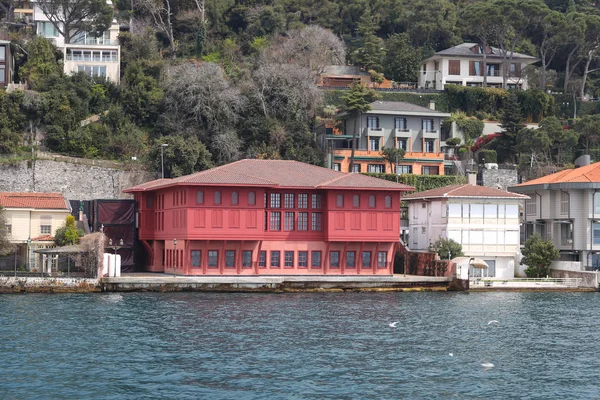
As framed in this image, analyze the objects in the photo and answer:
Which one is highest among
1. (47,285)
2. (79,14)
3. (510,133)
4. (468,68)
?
(79,14)

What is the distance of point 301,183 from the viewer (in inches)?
2645

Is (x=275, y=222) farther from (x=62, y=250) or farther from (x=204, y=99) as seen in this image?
(x=204, y=99)

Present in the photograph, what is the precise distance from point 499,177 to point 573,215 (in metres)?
17.1

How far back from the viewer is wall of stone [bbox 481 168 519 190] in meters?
88.2

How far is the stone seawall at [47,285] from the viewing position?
191ft

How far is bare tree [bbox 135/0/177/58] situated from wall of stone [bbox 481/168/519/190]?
103ft

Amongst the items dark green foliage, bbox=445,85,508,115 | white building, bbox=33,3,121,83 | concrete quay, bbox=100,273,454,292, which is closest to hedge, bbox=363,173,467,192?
dark green foliage, bbox=445,85,508,115

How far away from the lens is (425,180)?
8569 cm

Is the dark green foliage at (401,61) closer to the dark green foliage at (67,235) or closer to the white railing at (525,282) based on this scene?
the white railing at (525,282)

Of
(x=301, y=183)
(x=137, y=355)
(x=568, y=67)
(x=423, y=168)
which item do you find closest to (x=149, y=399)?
(x=137, y=355)

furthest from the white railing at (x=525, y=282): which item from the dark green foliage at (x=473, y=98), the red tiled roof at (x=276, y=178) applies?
the dark green foliage at (x=473, y=98)

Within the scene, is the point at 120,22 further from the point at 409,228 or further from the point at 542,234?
the point at 542,234

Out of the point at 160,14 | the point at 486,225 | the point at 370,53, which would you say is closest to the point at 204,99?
the point at 160,14

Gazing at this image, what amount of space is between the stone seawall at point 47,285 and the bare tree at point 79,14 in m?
40.3
